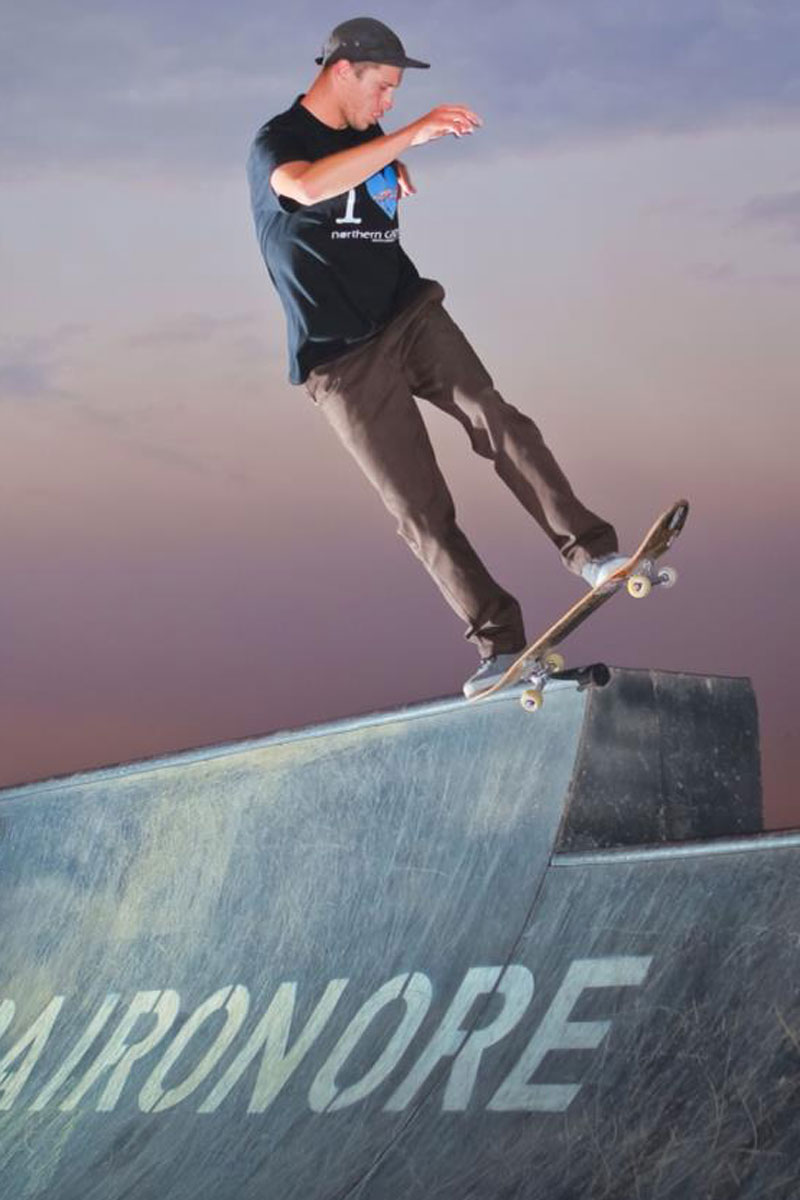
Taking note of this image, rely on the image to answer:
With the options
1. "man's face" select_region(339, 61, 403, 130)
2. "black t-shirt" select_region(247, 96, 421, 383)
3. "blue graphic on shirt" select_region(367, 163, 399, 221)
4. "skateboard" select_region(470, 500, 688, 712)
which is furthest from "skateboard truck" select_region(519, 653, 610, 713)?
"man's face" select_region(339, 61, 403, 130)

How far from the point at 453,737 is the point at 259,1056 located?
1.48 meters

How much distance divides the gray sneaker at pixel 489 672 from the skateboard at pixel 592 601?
0.02m

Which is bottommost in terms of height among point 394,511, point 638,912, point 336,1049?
point 336,1049

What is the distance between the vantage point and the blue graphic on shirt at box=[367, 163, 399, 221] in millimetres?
6387

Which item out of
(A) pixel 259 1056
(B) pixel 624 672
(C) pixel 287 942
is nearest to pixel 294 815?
(C) pixel 287 942

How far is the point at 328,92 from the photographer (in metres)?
6.34

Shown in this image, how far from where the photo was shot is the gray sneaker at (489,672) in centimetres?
641

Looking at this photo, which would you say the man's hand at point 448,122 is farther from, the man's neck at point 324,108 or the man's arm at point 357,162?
the man's neck at point 324,108

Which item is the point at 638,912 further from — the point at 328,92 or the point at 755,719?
the point at 328,92

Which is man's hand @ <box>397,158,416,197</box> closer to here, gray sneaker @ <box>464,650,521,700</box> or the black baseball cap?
the black baseball cap

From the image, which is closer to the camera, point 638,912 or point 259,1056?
point 638,912

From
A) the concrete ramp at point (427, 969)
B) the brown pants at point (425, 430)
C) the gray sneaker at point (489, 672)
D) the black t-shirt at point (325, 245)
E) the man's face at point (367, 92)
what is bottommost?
the concrete ramp at point (427, 969)

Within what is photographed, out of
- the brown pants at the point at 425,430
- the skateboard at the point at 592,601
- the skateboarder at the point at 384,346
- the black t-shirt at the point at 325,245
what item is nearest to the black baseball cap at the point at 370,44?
the skateboarder at the point at 384,346

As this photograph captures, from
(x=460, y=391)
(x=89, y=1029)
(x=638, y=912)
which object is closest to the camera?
(x=638, y=912)
